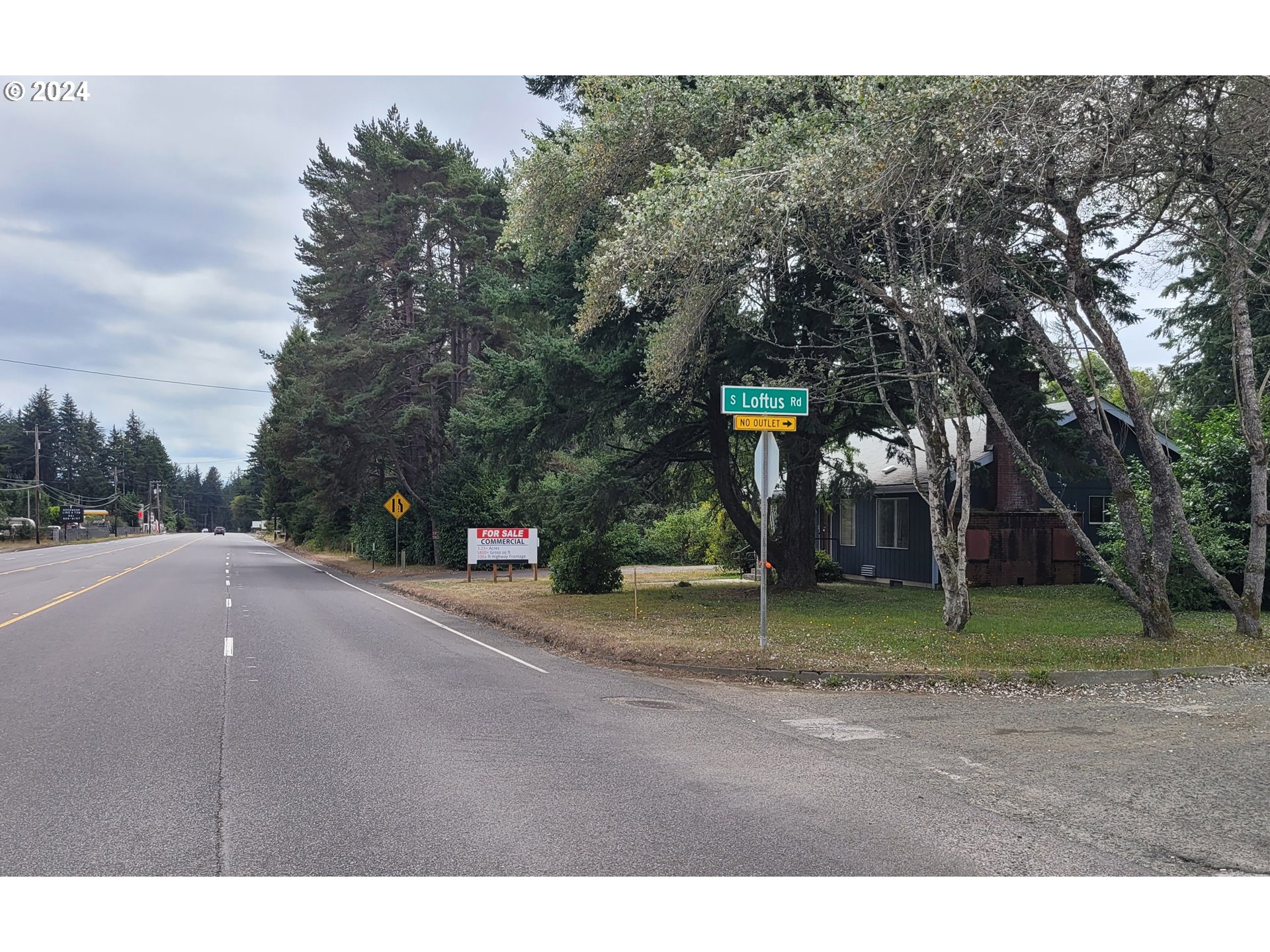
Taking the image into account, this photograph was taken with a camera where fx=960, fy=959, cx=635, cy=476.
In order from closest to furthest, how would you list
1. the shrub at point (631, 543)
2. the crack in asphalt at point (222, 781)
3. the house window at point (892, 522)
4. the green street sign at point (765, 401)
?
the crack in asphalt at point (222, 781) → the green street sign at point (765, 401) → the house window at point (892, 522) → the shrub at point (631, 543)

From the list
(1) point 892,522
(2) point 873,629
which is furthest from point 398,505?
(2) point 873,629

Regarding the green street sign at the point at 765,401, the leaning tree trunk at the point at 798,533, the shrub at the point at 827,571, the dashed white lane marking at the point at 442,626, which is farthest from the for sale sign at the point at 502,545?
the green street sign at the point at 765,401

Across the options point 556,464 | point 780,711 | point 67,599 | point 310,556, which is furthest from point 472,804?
point 310,556

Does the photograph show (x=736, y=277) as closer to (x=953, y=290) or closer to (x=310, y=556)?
(x=953, y=290)

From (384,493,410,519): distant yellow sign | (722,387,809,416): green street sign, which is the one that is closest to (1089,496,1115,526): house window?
(722,387,809,416): green street sign

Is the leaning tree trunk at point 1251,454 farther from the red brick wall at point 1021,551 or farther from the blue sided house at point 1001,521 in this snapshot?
the red brick wall at point 1021,551

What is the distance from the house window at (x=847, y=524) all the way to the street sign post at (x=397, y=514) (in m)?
16.2

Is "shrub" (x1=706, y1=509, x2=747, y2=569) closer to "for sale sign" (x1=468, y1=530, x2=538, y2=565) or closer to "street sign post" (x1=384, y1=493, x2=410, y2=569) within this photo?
"for sale sign" (x1=468, y1=530, x2=538, y2=565)

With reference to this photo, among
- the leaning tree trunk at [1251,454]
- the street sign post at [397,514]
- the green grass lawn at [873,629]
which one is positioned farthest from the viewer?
the street sign post at [397,514]

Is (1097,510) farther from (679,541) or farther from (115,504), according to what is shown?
(115,504)

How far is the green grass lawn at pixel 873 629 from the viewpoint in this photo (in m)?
12.4

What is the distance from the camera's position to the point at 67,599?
2306 centimetres

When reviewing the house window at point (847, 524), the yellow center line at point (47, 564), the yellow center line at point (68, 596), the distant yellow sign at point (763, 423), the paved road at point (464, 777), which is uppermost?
the distant yellow sign at point (763, 423)

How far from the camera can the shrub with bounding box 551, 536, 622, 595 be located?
25938 millimetres
